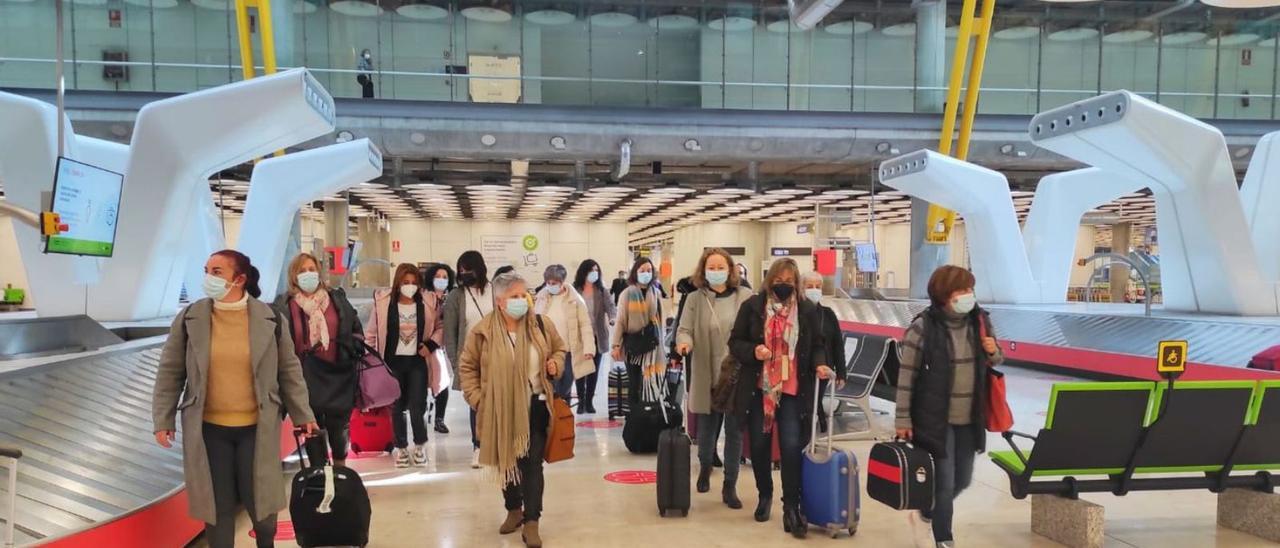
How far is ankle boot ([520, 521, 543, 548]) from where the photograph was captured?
4312mm

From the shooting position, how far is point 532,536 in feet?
14.2

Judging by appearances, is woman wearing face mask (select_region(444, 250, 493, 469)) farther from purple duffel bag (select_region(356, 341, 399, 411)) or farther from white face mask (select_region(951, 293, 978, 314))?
white face mask (select_region(951, 293, 978, 314))

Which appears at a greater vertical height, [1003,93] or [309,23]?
[309,23]

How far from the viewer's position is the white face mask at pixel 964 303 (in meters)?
3.94

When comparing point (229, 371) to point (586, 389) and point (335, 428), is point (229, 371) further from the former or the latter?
point (586, 389)

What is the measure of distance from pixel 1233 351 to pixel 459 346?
826 cm

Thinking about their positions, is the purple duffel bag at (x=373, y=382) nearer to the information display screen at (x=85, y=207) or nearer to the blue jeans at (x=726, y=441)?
the blue jeans at (x=726, y=441)

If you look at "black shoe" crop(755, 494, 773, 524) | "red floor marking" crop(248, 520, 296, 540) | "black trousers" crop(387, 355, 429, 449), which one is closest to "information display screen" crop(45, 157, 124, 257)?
"black trousers" crop(387, 355, 429, 449)

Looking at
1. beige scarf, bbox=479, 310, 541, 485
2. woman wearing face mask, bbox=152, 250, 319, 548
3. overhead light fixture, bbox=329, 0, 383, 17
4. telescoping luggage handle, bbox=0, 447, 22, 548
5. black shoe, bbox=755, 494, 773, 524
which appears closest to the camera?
telescoping luggage handle, bbox=0, 447, 22, 548

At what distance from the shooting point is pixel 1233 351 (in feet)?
28.9

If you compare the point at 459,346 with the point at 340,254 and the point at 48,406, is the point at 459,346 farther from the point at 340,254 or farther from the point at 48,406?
the point at 340,254

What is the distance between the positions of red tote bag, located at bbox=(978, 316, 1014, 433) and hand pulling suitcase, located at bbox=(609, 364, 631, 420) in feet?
14.9

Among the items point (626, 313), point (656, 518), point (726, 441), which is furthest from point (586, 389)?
point (656, 518)

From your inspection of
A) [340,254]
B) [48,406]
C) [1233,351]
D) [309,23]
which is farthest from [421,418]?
[340,254]
